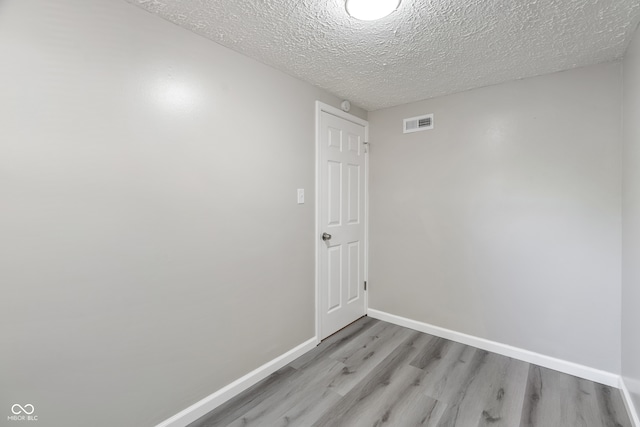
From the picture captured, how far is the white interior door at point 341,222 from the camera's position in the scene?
2.56 m

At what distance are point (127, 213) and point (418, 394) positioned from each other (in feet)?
6.96

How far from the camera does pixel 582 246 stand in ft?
6.61

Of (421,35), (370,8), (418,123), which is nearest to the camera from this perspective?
(370,8)

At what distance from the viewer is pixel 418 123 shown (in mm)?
2738

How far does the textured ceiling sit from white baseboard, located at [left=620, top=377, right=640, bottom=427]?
86.3 inches

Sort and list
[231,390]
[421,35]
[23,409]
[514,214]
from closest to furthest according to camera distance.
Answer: [23,409], [421,35], [231,390], [514,214]

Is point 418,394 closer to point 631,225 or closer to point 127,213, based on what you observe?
point 631,225

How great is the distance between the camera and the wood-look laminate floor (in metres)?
1.66

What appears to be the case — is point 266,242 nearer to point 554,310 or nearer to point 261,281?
point 261,281

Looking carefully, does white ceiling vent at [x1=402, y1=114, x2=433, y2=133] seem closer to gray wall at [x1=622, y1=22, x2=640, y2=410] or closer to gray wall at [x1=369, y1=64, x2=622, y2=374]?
gray wall at [x1=369, y1=64, x2=622, y2=374]

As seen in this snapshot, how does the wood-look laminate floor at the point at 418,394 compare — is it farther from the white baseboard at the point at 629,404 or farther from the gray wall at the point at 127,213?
the gray wall at the point at 127,213

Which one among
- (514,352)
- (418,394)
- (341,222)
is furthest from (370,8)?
(514,352)

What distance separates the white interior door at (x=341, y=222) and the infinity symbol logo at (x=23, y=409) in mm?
1848

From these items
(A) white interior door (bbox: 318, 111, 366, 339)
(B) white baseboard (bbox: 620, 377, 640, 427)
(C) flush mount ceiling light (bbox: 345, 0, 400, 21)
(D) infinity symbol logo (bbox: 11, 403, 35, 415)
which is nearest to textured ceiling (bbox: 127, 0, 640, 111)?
(C) flush mount ceiling light (bbox: 345, 0, 400, 21)
